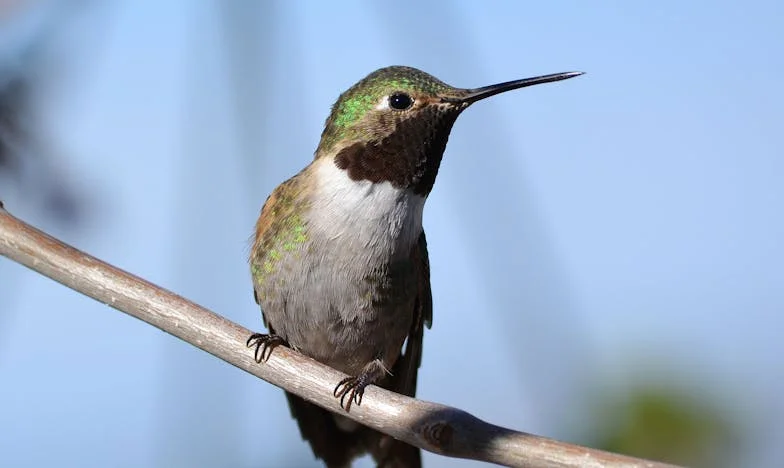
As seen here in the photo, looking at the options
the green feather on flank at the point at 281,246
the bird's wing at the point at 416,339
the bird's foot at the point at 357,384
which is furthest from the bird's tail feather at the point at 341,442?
the green feather on flank at the point at 281,246

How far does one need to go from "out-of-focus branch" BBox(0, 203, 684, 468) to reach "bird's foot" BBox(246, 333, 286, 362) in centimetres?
3

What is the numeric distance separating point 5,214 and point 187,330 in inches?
25.1

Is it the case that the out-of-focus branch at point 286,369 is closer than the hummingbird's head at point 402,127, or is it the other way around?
the out-of-focus branch at point 286,369

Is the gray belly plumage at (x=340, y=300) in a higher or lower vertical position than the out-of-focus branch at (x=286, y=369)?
higher

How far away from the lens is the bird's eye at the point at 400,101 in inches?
155

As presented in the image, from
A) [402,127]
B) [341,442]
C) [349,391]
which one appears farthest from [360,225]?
[341,442]

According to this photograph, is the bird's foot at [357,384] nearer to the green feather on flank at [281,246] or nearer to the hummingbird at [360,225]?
the hummingbird at [360,225]

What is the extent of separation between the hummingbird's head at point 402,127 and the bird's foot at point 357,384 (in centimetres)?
82

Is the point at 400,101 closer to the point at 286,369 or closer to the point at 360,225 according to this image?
the point at 360,225

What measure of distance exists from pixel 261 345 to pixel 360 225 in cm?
74

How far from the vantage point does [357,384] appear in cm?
339

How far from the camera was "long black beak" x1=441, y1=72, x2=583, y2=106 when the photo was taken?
3.68 m

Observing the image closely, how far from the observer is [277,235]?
13.3ft

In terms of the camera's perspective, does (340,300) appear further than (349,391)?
Yes
